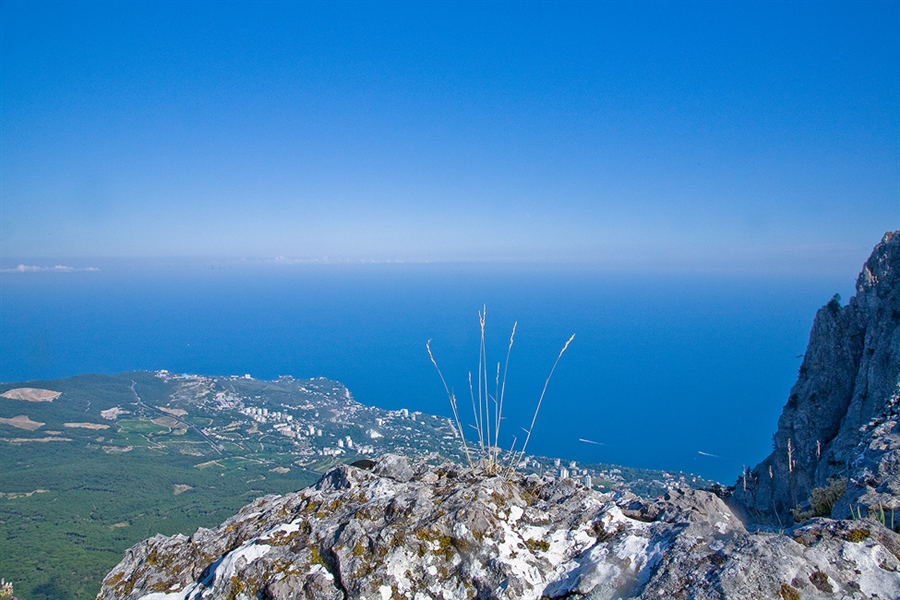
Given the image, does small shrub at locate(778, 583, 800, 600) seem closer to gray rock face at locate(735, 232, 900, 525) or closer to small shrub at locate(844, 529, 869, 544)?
small shrub at locate(844, 529, 869, 544)

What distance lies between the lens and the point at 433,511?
370cm

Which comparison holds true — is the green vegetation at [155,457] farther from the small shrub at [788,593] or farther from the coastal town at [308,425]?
the small shrub at [788,593]

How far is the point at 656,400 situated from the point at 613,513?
11681 centimetres

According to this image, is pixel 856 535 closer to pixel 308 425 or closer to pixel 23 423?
pixel 308 425

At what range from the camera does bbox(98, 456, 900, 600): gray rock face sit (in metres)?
2.71

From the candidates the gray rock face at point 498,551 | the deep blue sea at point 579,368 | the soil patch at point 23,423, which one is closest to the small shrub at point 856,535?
the gray rock face at point 498,551

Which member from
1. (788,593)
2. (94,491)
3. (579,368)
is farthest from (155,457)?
(579,368)

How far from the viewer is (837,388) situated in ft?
50.4

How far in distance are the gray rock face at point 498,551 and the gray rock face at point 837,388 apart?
8.93 meters

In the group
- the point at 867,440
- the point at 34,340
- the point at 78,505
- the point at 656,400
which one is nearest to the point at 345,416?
the point at 78,505

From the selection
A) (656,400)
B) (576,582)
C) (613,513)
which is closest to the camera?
(576,582)

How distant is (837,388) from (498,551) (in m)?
17.6

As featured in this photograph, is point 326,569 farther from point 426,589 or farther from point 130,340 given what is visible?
point 130,340

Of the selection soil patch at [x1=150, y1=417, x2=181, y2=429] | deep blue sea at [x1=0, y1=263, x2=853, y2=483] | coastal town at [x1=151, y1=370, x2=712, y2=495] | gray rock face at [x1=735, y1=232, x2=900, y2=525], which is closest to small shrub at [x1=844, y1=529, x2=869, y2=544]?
gray rock face at [x1=735, y1=232, x2=900, y2=525]
